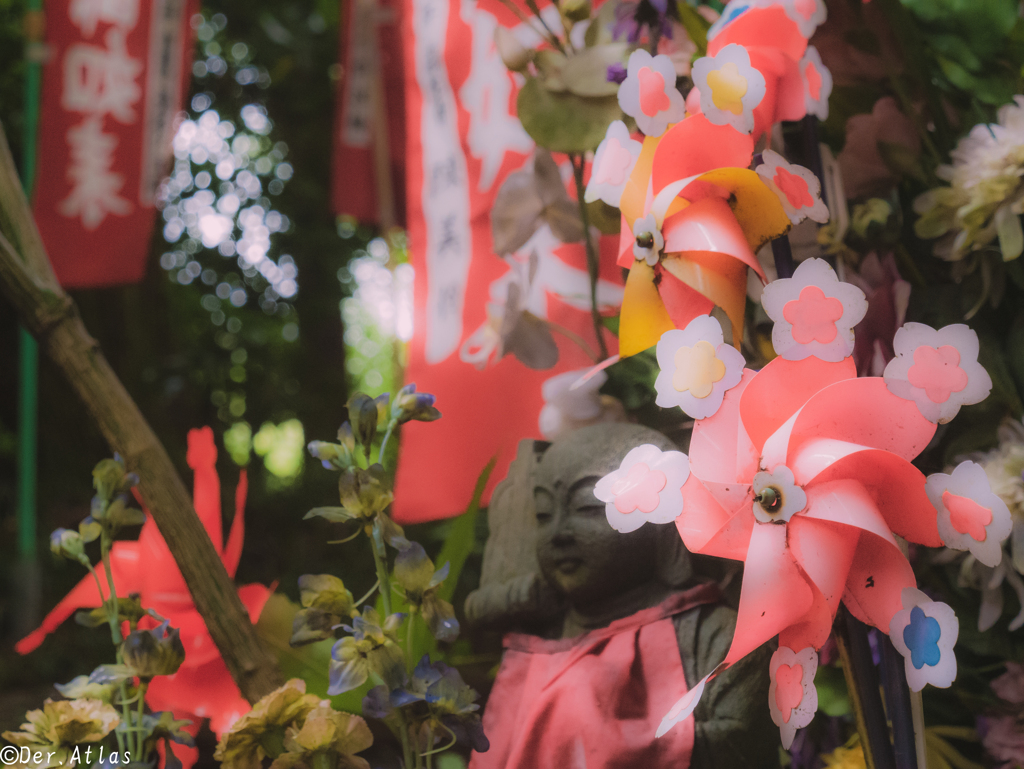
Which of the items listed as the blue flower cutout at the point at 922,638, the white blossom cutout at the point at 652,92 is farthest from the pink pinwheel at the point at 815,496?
the white blossom cutout at the point at 652,92

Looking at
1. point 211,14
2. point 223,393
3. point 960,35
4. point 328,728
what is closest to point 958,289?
point 960,35

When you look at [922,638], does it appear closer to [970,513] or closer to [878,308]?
[970,513]

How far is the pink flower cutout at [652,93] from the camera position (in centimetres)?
34

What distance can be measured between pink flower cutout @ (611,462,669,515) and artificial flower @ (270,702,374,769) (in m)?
0.17

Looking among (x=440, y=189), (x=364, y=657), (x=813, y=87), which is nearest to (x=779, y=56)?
(x=813, y=87)

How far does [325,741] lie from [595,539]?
0.17 m

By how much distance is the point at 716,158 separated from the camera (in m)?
0.34

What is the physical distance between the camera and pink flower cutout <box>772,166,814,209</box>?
12.6 inches

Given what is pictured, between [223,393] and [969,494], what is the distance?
9.67 ft

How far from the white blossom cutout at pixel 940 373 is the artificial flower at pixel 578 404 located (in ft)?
0.72

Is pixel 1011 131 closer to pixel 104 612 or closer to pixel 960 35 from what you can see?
pixel 960 35

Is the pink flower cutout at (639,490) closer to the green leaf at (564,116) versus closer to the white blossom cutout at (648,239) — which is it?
the white blossom cutout at (648,239)

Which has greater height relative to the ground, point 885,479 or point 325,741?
point 885,479

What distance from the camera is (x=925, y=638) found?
11.4 inches
